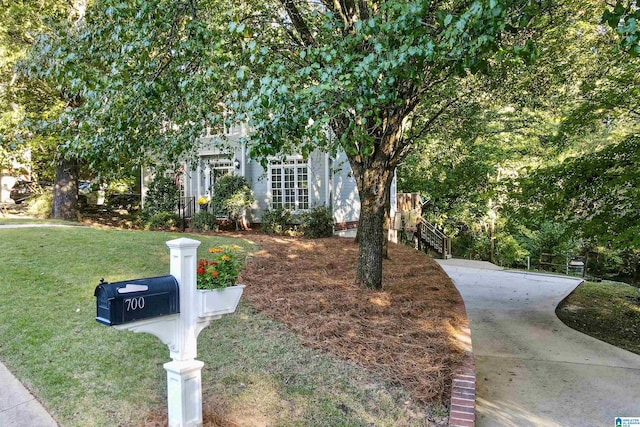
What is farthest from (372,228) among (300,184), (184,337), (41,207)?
(41,207)

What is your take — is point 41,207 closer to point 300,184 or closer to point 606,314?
point 300,184

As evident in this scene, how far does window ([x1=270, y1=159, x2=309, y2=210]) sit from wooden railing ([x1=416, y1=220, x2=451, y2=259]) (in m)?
6.30

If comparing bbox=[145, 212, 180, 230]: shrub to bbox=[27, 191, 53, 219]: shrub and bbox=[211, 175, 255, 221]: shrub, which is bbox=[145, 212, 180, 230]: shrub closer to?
bbox=[211, 175, 255, 221]: shrub

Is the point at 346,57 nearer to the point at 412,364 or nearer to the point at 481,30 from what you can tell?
the point at 481,30

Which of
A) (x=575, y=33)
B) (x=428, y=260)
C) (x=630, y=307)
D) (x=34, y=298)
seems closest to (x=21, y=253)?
(x=34, y=298)

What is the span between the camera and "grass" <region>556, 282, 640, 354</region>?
25.2 ft

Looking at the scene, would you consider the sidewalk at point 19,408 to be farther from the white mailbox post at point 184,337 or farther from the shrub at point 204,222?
the shrub at point 204,222

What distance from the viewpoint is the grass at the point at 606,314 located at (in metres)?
7.67

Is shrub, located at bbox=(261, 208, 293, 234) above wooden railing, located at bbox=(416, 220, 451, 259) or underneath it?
above

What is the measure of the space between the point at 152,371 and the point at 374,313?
2733mm

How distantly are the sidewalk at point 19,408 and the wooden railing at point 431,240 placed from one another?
1647cm

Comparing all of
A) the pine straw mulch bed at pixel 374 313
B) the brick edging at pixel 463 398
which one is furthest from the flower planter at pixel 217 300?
the brick edging at pixel 463 398

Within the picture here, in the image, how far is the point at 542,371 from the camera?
565 centimetres

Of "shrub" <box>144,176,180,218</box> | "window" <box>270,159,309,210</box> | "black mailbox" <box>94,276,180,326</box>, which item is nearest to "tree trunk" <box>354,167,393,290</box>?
"black mailbox" <box>94,276,180,326</box>
